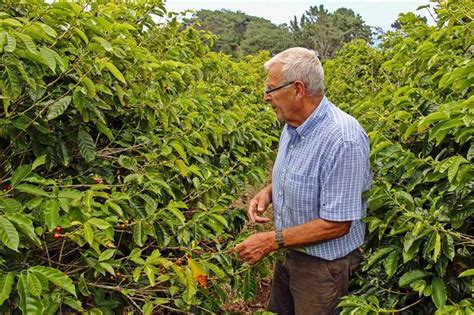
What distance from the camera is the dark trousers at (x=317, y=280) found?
2.22 metres

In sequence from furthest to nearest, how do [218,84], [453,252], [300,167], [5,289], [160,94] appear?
[218,84] < [160,94] < [300,167] < [453,252] < [5,289]

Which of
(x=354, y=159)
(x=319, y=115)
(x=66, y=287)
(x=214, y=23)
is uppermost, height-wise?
(x=214, y=23)

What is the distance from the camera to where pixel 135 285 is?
80.5 inches

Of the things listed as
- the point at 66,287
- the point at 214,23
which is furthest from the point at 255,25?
the point at 66,287

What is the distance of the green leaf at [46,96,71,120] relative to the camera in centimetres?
171

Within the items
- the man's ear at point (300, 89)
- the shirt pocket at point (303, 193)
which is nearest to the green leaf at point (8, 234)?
the shirt pocket at point (303, 193)

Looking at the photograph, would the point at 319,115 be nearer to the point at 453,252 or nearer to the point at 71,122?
the point at 453,252

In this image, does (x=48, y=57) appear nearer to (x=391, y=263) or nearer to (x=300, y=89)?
(x=300, y=89)

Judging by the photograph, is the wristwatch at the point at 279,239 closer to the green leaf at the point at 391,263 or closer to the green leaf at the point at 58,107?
the green leaf at the point at 391,263

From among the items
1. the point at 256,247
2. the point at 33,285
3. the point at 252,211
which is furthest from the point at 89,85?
the point at 252,211

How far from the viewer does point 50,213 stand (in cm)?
157

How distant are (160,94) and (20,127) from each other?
85cm

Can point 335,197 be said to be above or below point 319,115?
below

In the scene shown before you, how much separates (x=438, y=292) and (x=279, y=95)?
107cm
